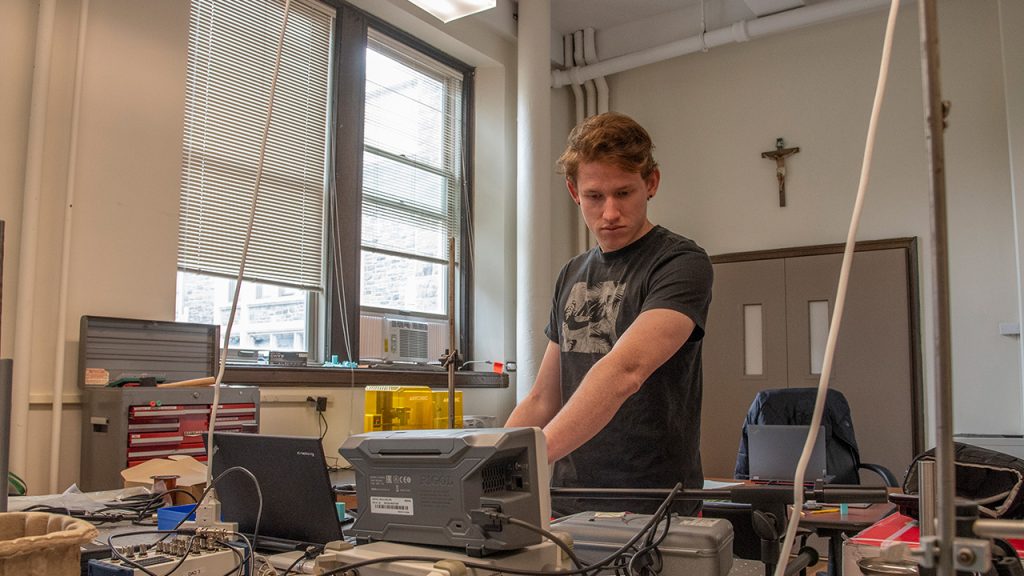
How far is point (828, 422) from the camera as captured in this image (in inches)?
134

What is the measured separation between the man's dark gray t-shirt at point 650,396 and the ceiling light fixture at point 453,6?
6.32ft

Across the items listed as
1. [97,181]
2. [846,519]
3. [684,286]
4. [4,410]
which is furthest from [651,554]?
[97,181]

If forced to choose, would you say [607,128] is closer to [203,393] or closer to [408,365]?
[203,393]

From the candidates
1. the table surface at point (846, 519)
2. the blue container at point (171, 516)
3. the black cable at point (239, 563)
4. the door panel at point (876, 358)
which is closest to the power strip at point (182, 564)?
the black cable at point (239, 563)

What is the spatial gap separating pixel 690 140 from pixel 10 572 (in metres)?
4.87

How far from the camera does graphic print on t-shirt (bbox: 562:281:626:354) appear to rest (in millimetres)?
1478

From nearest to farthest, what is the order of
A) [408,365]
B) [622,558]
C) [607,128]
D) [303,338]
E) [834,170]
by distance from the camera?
[622,558] < [607,128] < [303,338] < [408,365] < [834,170]

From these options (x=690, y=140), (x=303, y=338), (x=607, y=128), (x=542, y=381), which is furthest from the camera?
(x=690, y=140)

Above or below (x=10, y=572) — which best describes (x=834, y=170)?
above

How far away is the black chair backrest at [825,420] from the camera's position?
11.0ft

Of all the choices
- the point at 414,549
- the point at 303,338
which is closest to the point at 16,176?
the point at 303,338

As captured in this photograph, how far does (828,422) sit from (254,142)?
9.65ft

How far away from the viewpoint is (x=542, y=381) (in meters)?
1.59

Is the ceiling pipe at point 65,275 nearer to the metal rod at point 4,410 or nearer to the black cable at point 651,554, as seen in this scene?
the metal rod at point 4,410
